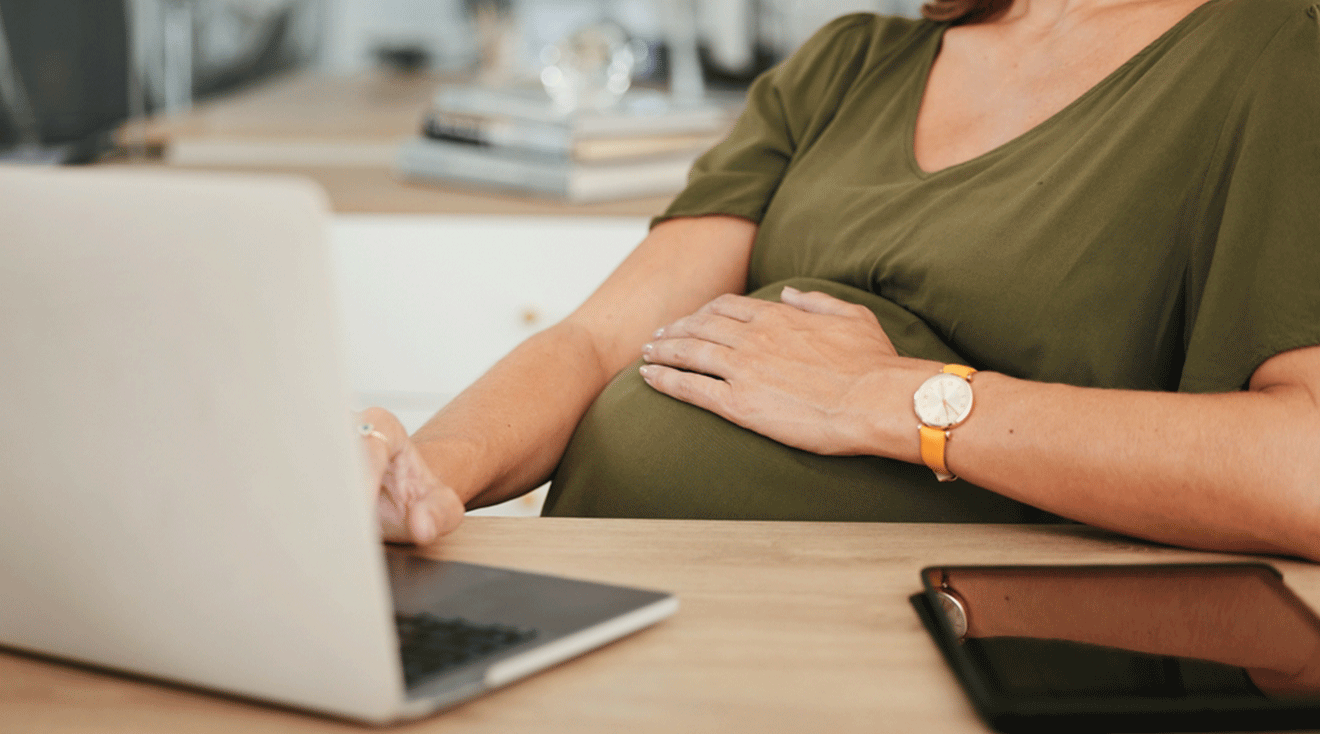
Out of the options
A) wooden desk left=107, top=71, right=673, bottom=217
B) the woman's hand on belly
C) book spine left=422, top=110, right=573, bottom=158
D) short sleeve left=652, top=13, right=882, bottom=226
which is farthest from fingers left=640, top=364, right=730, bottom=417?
book spine left=422, top=110, right=573, bottom=158

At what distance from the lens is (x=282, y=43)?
10.2ft

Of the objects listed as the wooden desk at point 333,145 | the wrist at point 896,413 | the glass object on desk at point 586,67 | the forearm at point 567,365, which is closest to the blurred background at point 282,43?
the wooden desk at point 333,145

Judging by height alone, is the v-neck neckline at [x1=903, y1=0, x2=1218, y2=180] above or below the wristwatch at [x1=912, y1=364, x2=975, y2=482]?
above

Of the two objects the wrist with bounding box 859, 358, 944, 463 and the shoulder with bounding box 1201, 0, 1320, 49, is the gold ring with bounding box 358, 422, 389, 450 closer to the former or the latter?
the wrist with bounding box 859, 358, 944, 463

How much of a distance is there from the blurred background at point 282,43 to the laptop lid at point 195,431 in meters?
1.85

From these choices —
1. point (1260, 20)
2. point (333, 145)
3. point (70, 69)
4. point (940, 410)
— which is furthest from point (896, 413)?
point (70, 69)

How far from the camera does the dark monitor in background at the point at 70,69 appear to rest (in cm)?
211

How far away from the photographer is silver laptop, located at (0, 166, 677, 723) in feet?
1.30

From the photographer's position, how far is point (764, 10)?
8.37 ft

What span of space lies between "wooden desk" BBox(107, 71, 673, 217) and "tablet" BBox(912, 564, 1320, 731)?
1143 mm

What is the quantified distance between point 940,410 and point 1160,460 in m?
0.14

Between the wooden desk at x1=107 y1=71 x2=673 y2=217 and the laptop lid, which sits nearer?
the laptop lid

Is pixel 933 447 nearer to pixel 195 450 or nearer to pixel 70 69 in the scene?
pixel 195 450

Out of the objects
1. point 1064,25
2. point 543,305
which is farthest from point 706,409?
point 543,305
